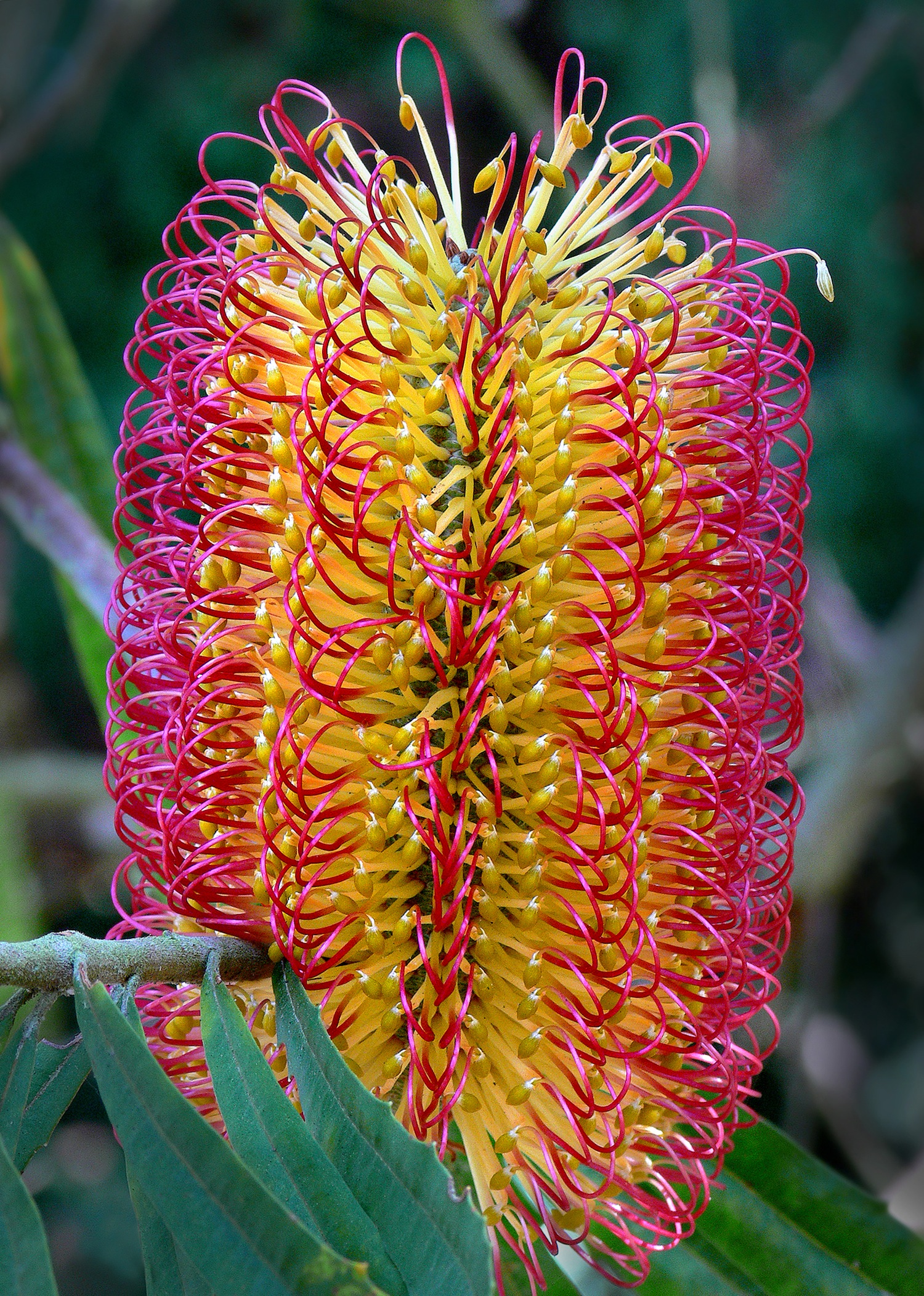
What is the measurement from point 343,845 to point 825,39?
237 cm

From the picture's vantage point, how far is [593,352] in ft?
3.03

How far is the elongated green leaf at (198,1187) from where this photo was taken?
0.62 metres

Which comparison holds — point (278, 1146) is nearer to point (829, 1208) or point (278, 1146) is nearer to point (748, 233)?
point (829, 1208)

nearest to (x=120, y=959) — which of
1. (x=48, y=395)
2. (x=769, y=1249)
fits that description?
(x=769, y=1249)

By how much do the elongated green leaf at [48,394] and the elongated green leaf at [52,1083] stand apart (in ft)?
2.88

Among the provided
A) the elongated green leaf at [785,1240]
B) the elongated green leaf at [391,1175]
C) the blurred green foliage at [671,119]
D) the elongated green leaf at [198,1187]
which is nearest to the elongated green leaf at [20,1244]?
the elongated green leaf at [198,1187]

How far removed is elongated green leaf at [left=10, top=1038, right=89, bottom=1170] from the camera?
785mm

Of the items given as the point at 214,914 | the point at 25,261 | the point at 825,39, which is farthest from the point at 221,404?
the point at 825,39

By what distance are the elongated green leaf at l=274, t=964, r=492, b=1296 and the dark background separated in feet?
3.47

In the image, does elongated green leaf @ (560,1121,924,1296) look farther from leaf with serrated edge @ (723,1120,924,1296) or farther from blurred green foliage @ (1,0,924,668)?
blurred green foliage @ (1,0,924,668)

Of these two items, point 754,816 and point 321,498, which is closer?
point 321,498

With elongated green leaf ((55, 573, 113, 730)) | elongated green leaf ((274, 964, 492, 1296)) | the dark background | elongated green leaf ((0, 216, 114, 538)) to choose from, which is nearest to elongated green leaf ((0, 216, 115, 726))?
elongated green leaf ((0, 216, 114, 538))

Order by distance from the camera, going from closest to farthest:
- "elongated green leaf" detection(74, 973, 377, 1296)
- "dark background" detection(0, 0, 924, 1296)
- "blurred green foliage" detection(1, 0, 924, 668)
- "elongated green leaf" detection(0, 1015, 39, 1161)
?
1. "elongated green leaf" detection(74, 973, 377, 1296)
2. "elongated green leaf" detection(0, 1015, 39, 1161)
3. "dark background" detection(0, 0, 924, 1296)
4. "blurred green foliage" detection(1, 0, 924, 668)

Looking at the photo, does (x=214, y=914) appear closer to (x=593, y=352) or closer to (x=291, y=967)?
(x=291, y=967)
